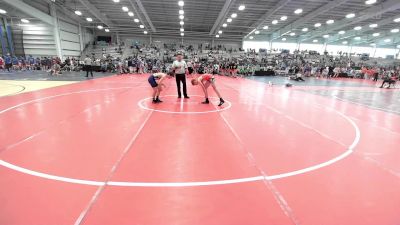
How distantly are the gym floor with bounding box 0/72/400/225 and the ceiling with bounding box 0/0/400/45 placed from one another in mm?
19879

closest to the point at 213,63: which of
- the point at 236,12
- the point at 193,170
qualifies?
the point at 236,12

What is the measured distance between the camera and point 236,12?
26.5 meters

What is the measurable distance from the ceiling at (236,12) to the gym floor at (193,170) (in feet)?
65.2

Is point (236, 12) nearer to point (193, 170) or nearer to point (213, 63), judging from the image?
point (213, 63)

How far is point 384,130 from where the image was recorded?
5.56 meters

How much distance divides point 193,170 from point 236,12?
2659 cm

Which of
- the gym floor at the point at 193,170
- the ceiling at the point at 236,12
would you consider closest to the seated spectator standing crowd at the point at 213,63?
the ceiling at the point at 236,12

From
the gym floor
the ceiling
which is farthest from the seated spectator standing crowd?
the gym floor

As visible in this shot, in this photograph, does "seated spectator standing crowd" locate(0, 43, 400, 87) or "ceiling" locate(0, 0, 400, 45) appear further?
"seated spectator standing crowd" locate(0, 43, 400, 87)

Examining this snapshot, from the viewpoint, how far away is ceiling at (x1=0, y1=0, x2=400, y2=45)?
76.3 feet

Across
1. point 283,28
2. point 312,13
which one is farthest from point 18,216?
point 283,28

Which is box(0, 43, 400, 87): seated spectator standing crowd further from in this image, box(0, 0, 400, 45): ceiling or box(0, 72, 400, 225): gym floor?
box(0, 72, 400, 225): gym floor

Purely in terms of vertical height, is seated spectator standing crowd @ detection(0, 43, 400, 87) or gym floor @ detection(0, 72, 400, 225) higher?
seated spectator standing crowd @ detection(0, 43, 400, 87)

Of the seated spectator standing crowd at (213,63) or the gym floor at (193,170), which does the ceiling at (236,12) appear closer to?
the seated spectator standing crowd at (213,63)
